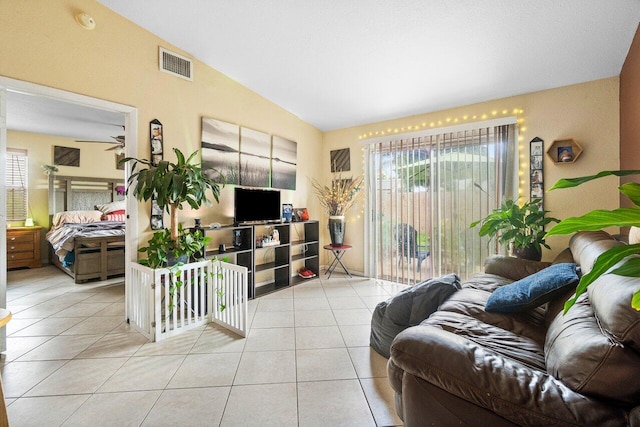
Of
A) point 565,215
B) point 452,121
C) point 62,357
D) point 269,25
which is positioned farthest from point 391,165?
point 62,357

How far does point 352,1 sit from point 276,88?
5.53ft

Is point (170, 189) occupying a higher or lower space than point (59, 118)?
lower

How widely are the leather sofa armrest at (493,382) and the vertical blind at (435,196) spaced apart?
2.68 m

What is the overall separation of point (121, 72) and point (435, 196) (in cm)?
378

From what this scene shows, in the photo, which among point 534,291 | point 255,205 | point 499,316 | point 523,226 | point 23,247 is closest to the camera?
point 534,291

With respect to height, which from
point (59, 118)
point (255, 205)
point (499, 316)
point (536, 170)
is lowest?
point (499, 316)

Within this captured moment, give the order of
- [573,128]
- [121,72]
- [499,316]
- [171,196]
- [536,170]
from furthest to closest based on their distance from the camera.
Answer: [536,170]
[573,128]
[121,72]
[171,196]
[499,316]

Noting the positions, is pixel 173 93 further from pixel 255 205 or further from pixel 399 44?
pixel 399 44

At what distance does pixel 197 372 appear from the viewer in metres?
1.93

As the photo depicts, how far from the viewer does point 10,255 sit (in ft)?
15.3

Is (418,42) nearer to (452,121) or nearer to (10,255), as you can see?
(452,121)

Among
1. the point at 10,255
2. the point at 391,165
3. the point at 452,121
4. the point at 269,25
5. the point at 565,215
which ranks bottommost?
the point at 10,255

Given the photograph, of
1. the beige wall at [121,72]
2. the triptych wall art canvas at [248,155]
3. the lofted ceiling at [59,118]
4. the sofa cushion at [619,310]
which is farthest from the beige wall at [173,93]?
the sofa cushion at [619,310]

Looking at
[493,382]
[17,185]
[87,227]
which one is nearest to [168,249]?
[493,382]
